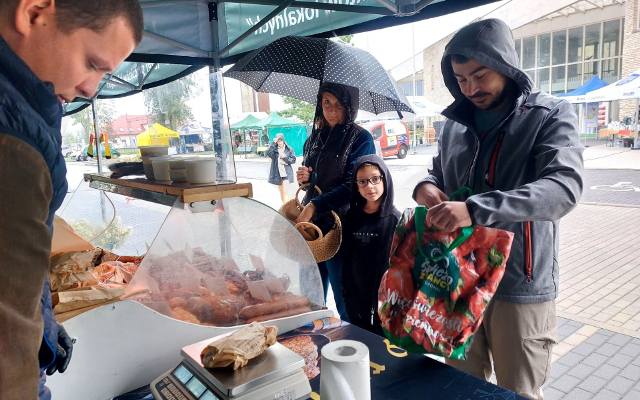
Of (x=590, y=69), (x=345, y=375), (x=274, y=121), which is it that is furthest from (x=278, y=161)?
(x=590, y=69)

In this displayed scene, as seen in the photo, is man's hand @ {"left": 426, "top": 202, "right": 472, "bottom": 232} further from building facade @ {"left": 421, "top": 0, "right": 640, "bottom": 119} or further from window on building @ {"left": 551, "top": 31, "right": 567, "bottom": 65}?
window on building @ {"left": 551, "top": 31, "right": 567, "bottom": 65}

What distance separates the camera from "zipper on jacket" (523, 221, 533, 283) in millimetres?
1534

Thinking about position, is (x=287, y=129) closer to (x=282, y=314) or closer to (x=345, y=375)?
(x=282, y=314)

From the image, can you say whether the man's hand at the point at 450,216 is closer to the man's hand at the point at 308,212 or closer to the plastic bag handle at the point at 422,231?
the plastic bag handle at the point at 422,231

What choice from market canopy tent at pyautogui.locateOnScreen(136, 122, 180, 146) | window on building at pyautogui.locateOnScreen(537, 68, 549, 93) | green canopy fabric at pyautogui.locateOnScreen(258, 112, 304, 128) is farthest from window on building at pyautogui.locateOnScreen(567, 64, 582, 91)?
market canopy tent at pyautogui.locateOnScreen(136, 122, 180, 146)

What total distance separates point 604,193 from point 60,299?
9.71 m

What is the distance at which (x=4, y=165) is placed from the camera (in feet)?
1.70

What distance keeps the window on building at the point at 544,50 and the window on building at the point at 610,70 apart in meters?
2.43

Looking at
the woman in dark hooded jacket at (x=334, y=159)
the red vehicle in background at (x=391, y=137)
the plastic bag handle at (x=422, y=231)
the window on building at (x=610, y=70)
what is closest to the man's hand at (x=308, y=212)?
the woman in dark hooded jacket at (x=334, y=159)

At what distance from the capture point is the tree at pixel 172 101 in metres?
3.88

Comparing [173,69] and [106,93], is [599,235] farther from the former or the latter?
[106,93]

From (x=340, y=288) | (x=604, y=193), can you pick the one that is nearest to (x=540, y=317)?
(x=340, y=288)

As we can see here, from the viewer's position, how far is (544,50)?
21.0 metres

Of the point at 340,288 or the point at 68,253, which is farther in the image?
the point at 340,288
